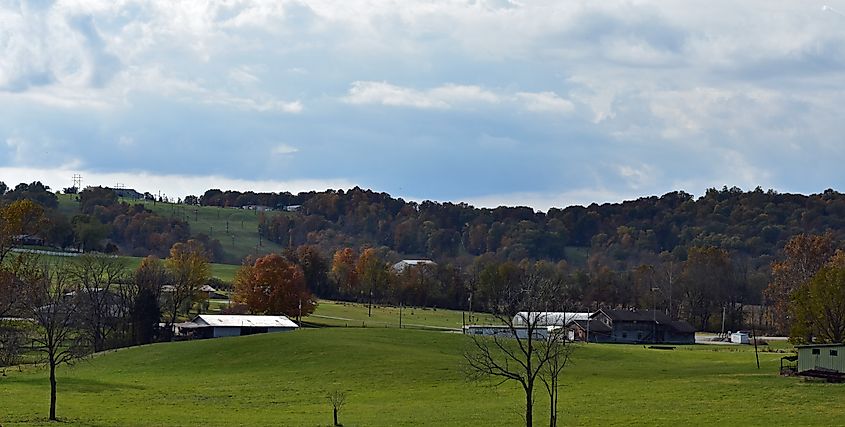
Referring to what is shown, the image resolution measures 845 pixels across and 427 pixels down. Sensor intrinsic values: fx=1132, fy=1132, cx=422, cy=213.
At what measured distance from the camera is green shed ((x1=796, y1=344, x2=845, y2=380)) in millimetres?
64625

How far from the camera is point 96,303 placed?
11356 centimetres

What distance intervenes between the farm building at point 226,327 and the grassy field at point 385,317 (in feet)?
51.7

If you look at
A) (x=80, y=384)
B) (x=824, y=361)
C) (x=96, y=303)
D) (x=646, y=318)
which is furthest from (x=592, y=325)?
(x=80, y=384)

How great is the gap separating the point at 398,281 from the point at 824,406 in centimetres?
13048

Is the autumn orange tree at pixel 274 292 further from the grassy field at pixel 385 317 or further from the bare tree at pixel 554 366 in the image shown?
the bare tree at pixel 554 366

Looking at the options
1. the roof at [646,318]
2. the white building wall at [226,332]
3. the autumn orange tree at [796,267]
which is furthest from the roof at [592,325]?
the white building wall at [226,332]

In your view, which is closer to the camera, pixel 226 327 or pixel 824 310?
pixel 824 310

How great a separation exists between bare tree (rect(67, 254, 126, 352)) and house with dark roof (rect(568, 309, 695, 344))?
182 feet

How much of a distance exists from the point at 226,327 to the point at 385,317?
38.8 metres

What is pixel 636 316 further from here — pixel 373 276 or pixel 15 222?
pixel 15 222

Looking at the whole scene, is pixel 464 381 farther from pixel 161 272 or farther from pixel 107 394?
pixel 161 272

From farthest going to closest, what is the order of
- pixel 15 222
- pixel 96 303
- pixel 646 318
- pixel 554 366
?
pixel 646 318 → pixel 96 303 → pixel 15 222 → pixel 554 366

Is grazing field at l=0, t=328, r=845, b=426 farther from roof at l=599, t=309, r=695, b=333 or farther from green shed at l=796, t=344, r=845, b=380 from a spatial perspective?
roof at l=599, t=309, r=695, b=333

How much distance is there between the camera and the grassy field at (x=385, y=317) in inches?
5571
